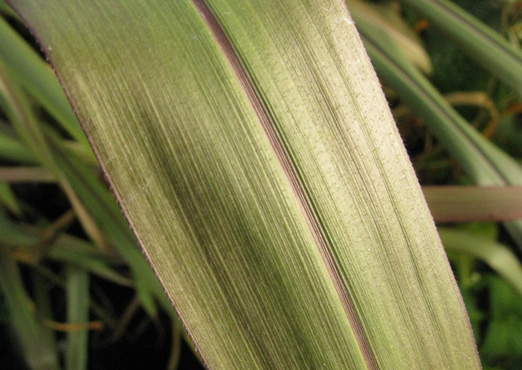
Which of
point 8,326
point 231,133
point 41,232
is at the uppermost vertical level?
point 231,133

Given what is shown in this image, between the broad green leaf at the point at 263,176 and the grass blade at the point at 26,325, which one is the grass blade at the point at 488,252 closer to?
the broad green leaf at the point at 263,176

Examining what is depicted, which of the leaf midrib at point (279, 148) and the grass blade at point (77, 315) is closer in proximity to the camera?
the leaf midrib at point (279, 148)

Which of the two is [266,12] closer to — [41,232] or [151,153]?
[151,153]

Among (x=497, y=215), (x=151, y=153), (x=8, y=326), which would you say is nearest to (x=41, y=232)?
(x=8, y=326)

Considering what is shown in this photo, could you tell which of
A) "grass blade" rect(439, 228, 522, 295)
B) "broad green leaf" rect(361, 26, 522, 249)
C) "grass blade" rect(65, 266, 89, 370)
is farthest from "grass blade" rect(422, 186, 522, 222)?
"grass blade" rect(65, 266, 89, 370)

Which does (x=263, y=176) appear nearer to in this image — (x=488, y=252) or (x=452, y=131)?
(x=452, y=131)

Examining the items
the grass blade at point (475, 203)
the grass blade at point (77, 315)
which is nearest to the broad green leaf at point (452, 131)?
the grass blade at point (475, 203)
